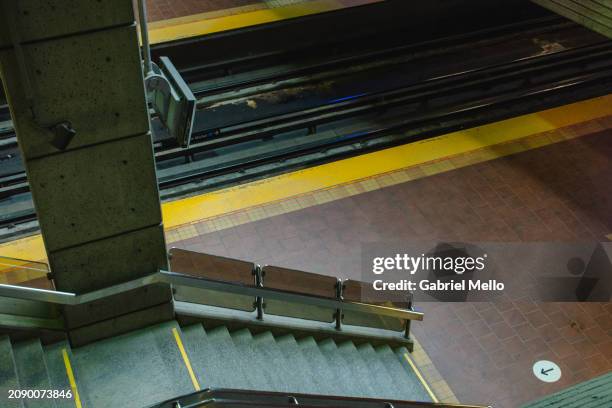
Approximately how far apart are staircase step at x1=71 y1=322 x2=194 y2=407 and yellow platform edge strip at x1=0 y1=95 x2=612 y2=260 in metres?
2.87

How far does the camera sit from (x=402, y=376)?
6.82 metres

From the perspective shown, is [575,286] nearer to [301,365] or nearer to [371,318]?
[371,318]

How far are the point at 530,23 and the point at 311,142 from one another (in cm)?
584

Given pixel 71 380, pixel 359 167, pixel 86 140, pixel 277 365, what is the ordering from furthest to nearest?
pixel 359 167
pixel 277 365
pixel 71 380
pixel 86 140

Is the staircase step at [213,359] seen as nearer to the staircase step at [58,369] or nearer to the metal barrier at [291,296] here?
the metal barrier at [291,296]

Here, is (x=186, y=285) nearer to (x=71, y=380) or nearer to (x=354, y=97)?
(x=71, y=380)

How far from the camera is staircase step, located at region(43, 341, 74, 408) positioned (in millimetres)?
4582

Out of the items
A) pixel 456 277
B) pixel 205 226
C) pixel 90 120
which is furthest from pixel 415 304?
pixel 90 120

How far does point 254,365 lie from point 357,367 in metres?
1.27

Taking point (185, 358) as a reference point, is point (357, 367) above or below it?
below

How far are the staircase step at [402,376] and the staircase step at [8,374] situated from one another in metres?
3.50

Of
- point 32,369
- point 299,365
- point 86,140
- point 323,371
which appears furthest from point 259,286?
point 86,140

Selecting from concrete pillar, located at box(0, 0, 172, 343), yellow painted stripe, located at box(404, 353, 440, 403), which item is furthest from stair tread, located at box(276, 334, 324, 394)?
concrete pillar, located at box(0, 0, 172, 343)

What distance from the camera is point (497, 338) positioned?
750 cm
